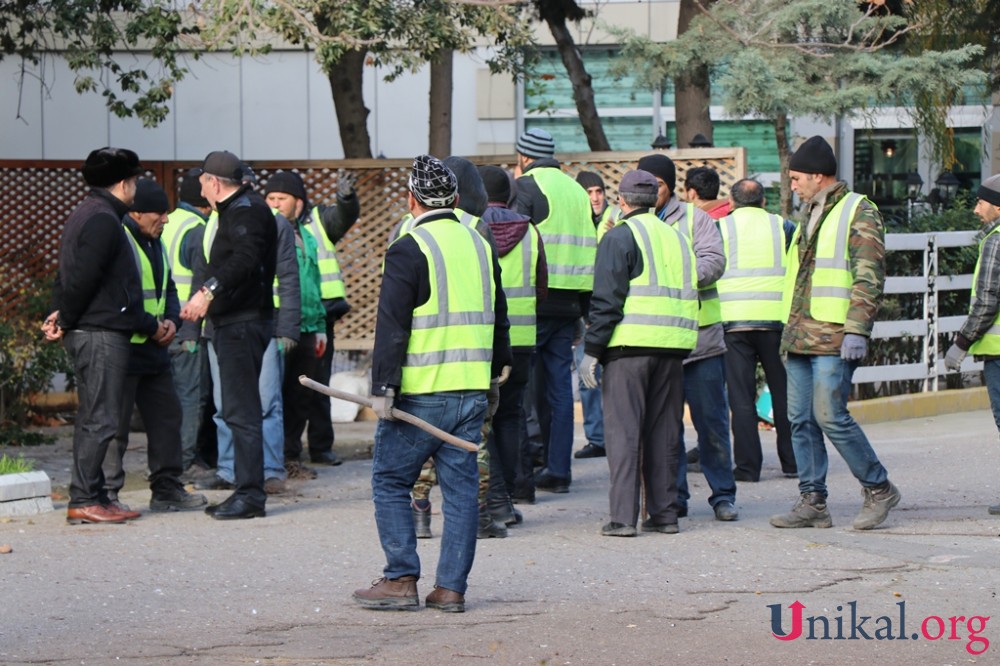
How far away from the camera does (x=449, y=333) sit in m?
6.61

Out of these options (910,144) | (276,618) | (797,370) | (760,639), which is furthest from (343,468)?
(910,144)

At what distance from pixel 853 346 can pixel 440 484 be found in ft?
8.62

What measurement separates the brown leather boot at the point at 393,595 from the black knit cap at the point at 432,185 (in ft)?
5.23

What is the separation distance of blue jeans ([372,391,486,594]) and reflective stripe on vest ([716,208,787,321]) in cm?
415

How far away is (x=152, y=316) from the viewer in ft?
29.5

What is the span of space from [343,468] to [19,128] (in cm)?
1251

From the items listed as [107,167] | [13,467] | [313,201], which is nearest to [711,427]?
[107,167]

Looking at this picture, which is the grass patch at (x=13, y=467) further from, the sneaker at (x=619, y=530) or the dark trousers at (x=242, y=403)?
the sneaker at (x=619, y=530)

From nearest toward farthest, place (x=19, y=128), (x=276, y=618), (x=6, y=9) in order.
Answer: (x=276, y=618), (x=6, y=9), (x=19, y=128)

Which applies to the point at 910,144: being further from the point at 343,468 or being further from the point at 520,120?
the point at 343,468

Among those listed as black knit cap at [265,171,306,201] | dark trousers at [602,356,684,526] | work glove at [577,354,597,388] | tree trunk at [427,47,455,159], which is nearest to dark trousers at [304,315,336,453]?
black knit cap at [265,171,306,201]

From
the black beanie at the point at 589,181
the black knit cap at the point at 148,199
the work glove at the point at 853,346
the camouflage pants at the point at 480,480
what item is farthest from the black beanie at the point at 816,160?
the black beanie at the point at 589,181

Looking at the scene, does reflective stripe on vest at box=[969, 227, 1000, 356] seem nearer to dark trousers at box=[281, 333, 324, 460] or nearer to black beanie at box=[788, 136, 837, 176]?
black beanie at box=[788, 136, 837, 176]

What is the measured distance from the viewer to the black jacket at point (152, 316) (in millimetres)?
9039
